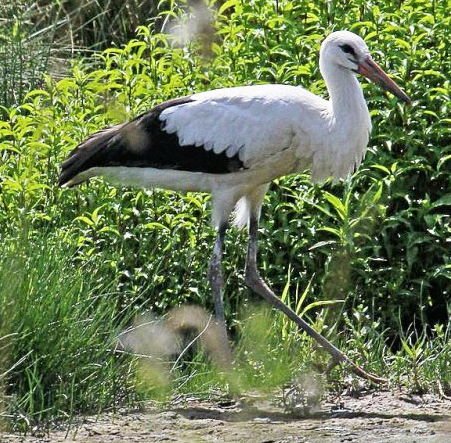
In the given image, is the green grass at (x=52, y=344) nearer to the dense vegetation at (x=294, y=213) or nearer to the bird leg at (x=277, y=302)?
the dense vegetation at (x=294, y=213)

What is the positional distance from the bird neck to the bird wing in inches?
3.5

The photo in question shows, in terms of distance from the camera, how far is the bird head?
6.76 meters

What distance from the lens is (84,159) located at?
6.88 metres

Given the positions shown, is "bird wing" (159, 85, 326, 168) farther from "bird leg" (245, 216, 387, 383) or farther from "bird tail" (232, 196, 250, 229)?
"bird leg" (245, 216, 387, 383)

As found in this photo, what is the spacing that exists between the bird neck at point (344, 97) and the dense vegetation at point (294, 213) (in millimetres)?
404

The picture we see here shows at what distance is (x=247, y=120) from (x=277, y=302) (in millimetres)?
896

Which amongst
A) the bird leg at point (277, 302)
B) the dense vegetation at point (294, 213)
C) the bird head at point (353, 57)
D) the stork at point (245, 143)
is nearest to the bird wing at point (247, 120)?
the stork at point (245, 143)

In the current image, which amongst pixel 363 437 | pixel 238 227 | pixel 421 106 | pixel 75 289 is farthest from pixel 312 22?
pixel 363 437

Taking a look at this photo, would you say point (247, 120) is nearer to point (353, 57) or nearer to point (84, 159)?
point (353, 57)

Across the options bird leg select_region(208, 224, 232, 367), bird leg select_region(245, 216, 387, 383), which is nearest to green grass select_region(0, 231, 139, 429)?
bird leg select_region(208, 224, 232, 367)

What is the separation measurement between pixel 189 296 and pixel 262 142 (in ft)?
3.41

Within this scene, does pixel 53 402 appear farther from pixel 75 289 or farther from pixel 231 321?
pixel 231 321

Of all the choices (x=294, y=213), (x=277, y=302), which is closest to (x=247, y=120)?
(x=294, y=213)

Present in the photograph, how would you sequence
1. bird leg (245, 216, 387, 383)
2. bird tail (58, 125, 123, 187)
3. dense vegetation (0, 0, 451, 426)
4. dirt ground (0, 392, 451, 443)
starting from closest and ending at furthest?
dirt ground (0, 392, 451, 443) < bird leg (245, 216, 387, 383) < dense vegetation (0, 0, 451, 426) < bird tail (58, 125, 123, 187)
